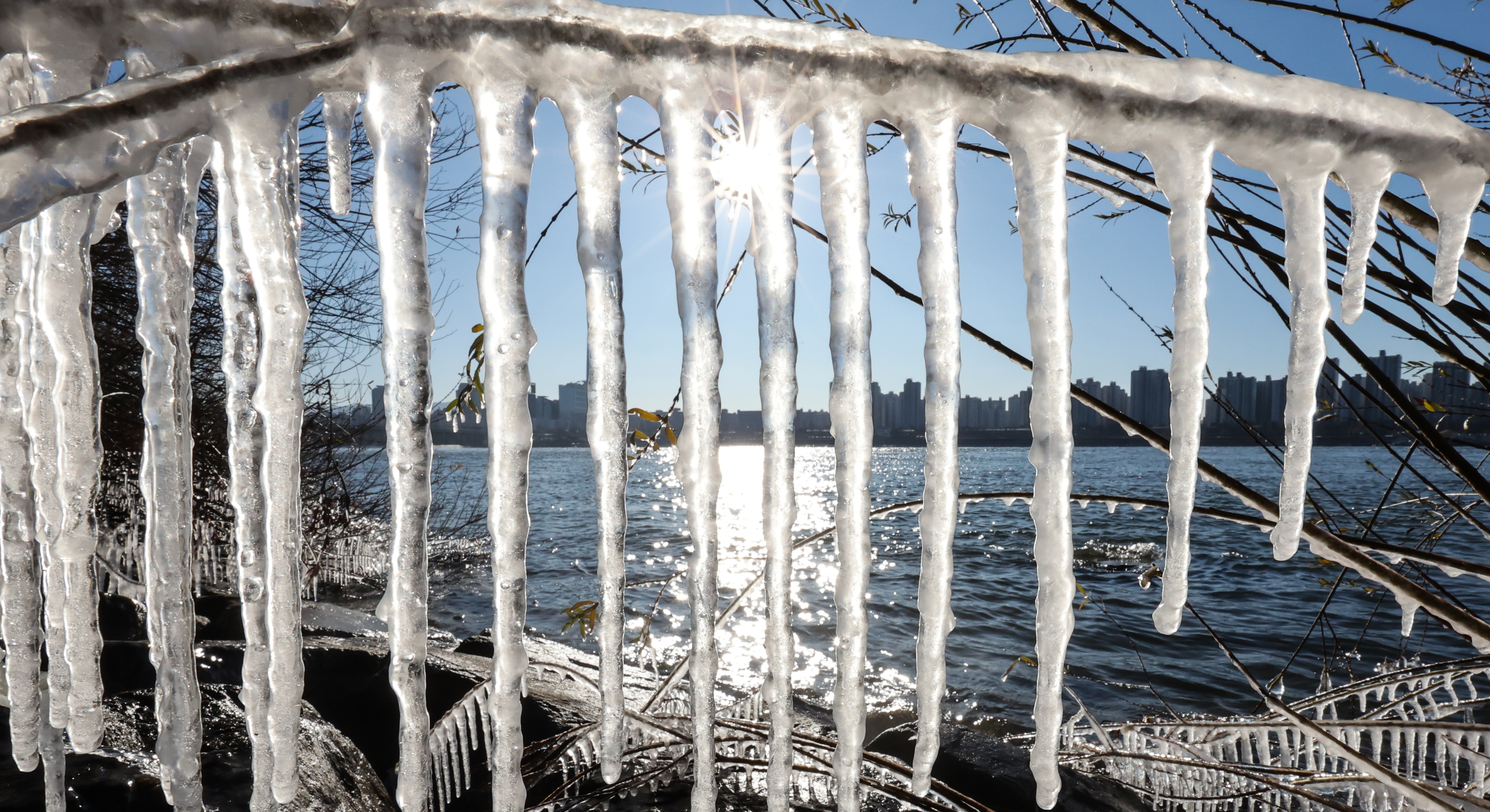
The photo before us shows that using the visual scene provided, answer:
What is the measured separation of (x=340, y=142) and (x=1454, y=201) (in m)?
1.42

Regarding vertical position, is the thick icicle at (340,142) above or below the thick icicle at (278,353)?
above

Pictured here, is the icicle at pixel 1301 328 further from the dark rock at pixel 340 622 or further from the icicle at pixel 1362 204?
the dark rock at pixel 340 622

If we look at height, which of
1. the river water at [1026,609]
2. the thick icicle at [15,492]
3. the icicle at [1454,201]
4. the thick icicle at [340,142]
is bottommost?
the river water at [1026,609]

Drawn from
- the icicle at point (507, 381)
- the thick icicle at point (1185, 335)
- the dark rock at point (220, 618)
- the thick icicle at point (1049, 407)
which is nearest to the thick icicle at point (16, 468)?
the icicle at point (507, 381)

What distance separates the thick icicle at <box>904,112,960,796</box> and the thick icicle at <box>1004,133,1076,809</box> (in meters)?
0.09

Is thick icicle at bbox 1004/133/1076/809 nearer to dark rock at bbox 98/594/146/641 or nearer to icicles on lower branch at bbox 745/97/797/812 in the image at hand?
icicles on lower branch at bbox 745/97/797/812

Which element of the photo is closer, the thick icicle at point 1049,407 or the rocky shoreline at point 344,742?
the thick icicle at point 1049,407

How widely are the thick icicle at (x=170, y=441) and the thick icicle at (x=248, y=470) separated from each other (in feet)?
Answer: 0.15

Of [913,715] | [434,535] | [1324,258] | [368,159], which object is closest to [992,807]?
[913,715]

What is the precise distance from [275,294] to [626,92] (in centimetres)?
46

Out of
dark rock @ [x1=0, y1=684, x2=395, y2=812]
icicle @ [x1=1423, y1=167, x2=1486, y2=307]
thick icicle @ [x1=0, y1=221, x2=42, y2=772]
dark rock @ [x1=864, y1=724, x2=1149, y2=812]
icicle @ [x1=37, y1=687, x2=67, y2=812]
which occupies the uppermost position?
icicle @ [x1=1423, y1=167, x2=1486, y2=307]

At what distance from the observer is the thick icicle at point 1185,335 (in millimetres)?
719

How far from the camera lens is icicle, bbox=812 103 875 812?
694 mm

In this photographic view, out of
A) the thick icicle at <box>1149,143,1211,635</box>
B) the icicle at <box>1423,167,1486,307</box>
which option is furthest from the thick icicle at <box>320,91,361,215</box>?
the icicle at <box>1423,167,1486,307</box>
